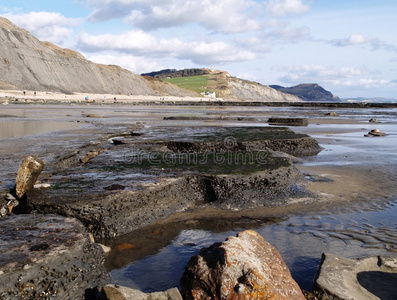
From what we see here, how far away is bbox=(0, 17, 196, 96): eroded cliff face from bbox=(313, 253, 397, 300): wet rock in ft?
206

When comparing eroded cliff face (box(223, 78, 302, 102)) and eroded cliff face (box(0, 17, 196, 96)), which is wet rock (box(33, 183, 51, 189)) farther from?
eroded cliff face (box(223, 78, 302, 102))

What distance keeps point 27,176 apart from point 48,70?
7428 centimetres

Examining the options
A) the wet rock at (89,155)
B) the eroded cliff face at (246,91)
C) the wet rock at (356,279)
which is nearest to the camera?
the wet rock at (356,279)

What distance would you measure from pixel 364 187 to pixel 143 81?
105 m

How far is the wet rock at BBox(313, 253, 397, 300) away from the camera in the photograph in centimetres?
293

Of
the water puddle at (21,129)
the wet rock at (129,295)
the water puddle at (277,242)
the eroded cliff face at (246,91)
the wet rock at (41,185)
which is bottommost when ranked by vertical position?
the water puddle at (277,242)

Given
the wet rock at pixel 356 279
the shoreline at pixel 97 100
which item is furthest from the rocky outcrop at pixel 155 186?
the shoreline at pixel 97 100

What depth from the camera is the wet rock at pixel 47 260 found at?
2477 millimetres

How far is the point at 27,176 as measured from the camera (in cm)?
452

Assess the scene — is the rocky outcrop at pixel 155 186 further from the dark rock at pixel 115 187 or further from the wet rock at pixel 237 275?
the wet rock at pixel 237 275

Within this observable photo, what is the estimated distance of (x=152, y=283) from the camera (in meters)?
3.24

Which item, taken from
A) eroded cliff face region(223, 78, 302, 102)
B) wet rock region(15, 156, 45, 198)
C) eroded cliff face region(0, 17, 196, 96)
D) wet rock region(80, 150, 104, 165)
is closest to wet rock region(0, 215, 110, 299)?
wet rock region(15, 156, 45, 198)

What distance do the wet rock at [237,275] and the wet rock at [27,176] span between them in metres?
2.54

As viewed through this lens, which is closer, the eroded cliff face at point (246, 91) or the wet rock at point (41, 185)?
the wet rock at point (41, 185)
